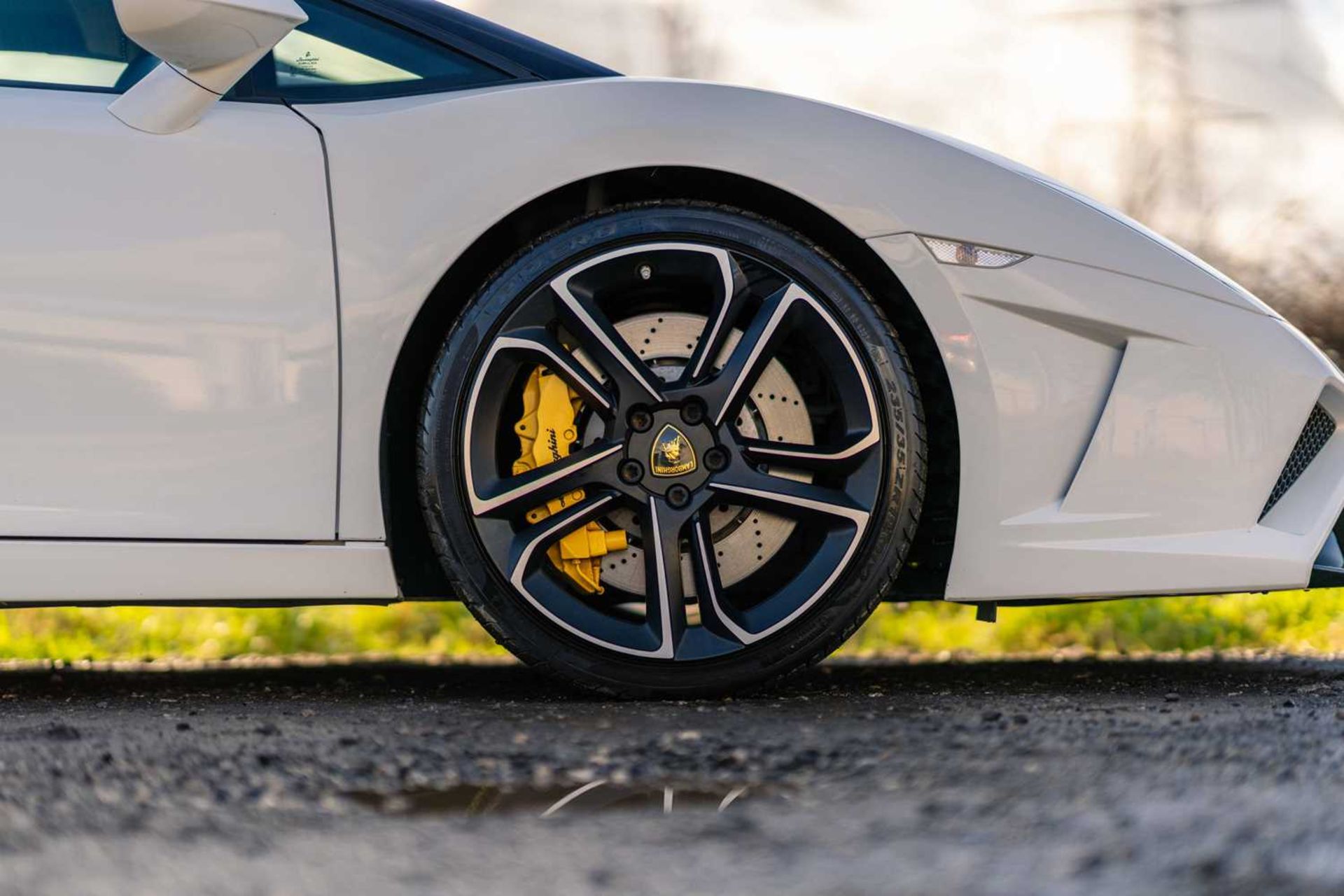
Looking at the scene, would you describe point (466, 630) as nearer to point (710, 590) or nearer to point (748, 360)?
point (710, 590)

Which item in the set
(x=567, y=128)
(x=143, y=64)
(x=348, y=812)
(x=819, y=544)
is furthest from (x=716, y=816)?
(x=143, y=64)

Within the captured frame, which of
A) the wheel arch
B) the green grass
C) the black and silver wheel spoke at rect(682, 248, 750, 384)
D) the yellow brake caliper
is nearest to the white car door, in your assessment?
the wheel arch

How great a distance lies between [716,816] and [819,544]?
79 cm

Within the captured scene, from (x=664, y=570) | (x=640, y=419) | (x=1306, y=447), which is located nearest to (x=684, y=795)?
(x=664, y=570)

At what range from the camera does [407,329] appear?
2109 mm

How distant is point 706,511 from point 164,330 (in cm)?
91

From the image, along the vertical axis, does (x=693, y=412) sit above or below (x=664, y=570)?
above

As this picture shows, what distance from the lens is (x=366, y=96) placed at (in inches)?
86.3

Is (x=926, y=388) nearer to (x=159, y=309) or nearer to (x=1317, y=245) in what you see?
(x=159, y=309)

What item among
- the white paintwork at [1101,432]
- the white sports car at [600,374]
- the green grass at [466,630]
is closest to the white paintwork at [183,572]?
the white sports car at [600,374]

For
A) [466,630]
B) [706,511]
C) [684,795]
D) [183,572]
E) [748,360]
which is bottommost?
[466,630]

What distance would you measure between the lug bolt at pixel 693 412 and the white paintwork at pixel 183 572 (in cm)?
55

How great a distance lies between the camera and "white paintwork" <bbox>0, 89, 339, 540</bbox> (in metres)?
2.05

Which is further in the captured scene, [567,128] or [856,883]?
[567,128]
